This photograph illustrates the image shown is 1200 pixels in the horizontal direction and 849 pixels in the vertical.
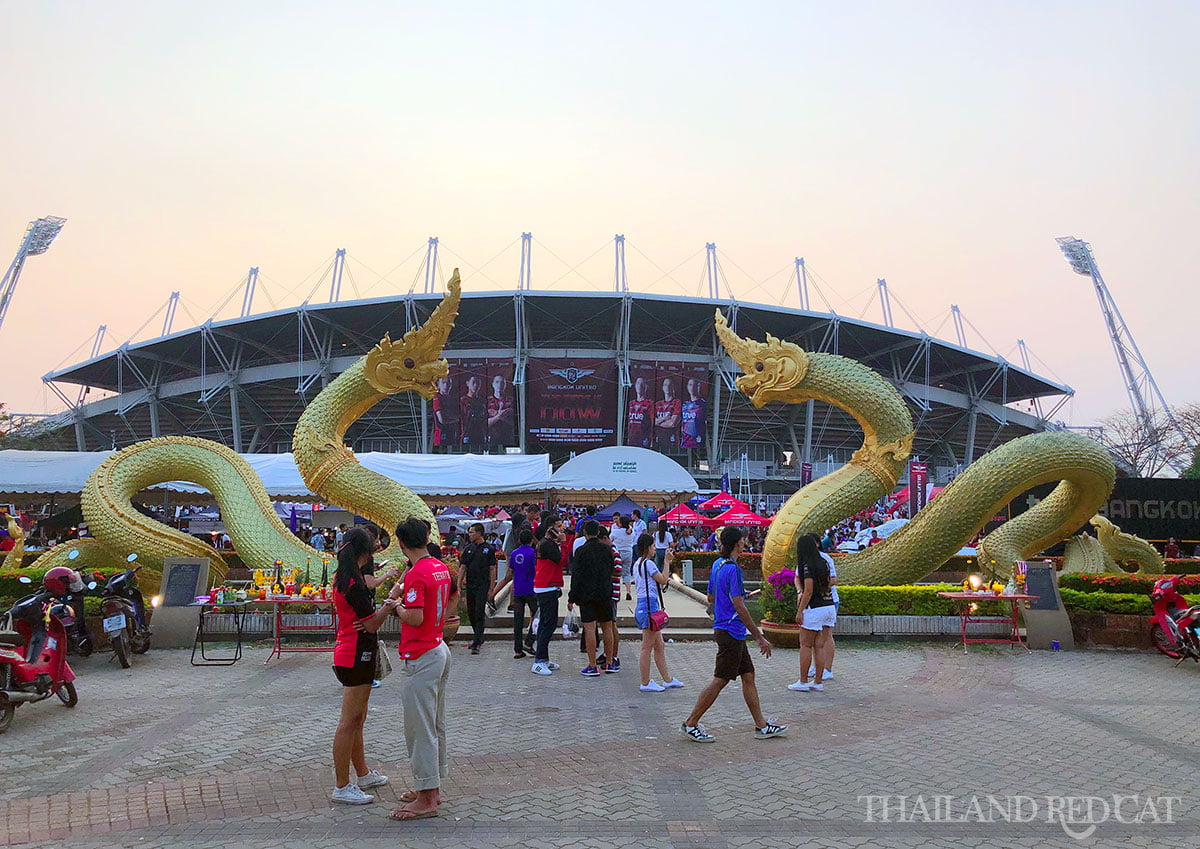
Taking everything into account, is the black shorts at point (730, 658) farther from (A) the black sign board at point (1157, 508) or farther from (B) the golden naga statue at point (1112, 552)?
(A) the black sign board at point (1157, 508)

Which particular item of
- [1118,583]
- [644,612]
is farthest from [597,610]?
[1118,583]

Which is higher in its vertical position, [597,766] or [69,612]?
[69,612]

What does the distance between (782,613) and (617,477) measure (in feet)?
42.9

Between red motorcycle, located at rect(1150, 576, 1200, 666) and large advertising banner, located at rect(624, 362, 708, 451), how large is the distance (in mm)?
33860

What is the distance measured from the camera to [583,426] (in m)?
43.6

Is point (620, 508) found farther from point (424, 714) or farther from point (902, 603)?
point (424, 714)

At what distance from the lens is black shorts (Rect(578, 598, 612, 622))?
785 cm

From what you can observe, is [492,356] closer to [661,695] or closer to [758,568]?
[758,568]

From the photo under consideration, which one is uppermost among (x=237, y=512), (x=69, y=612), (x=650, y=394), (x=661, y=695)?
(x=650, y=394)

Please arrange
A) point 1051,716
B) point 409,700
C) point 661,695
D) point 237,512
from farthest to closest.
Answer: point 237,512, point 661,695, point 1051,716, point 409,700

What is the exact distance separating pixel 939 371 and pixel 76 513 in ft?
143

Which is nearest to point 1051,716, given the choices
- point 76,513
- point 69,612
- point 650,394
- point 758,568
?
point 69,612

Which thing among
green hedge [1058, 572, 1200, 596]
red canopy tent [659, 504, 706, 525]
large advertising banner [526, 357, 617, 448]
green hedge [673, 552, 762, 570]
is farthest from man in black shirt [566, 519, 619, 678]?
large advertising banner [526, 357, 617, 448]

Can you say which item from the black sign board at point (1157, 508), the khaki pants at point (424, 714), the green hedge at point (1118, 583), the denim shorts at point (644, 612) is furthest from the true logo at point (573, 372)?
the khaki pants at point (424, 714)
